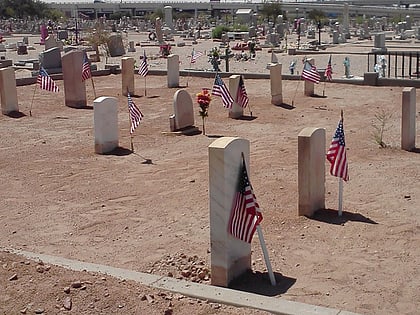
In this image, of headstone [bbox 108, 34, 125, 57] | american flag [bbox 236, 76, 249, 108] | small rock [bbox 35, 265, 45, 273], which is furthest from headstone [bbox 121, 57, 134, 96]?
headstone [bbox 108, 34, 125, 57]

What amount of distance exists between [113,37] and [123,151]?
28.2 m

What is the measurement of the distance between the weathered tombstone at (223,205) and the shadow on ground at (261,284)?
111 mm

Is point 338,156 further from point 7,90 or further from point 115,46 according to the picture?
point 115,46

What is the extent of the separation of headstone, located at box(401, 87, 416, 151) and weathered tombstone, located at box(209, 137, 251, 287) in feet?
23.4

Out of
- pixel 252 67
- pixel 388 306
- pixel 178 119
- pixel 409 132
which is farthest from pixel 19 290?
pixel 252 67

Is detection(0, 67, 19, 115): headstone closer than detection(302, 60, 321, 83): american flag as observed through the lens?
Yes

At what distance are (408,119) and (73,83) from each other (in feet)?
36.0

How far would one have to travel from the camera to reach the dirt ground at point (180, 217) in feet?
22.0

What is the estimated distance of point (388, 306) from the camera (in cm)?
661

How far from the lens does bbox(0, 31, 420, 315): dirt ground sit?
22.0 ft

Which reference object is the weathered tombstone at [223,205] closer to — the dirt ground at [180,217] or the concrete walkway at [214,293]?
the dirt ground at [180,217]

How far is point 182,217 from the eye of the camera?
32.9 ft

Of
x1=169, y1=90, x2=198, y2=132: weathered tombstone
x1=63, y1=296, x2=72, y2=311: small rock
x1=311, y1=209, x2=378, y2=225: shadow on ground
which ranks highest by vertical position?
x1=169, y1=90, x2=198, y2=132: weathered tombstone

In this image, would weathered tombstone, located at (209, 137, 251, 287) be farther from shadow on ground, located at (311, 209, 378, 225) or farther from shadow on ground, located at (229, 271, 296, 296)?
shadow on ground, located at (311, 209, 378, 225)
